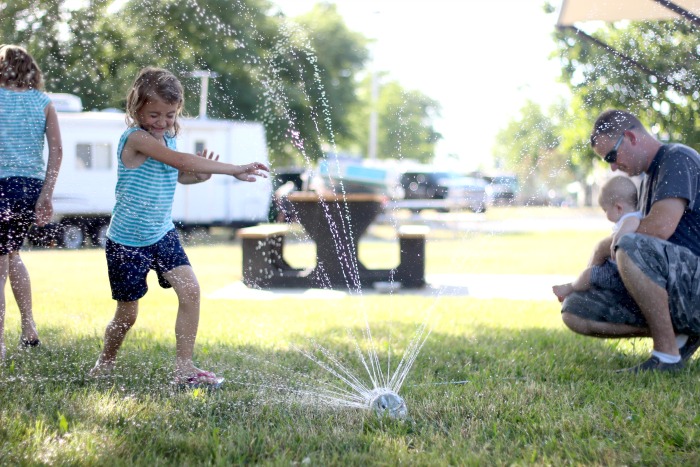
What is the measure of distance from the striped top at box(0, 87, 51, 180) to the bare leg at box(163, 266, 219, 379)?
1.00m

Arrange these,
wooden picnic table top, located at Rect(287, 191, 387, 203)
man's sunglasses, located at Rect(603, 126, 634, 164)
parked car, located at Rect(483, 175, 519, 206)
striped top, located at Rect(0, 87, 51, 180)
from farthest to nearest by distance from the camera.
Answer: wooden picnic table top, located at Rect(287, 191, 387, 203) < parked car, located at Rect(483, 175, 519, 206) < striped top, located at Rect(0, 87, 51, 180) < man's sunglasses, located at Rect(603, 126, 634, 164)

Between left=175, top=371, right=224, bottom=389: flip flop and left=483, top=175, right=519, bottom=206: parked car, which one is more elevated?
left=483, top=175, right=519, bottom=206: parked car

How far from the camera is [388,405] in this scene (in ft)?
9.18

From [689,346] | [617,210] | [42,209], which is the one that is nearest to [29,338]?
[42,209]

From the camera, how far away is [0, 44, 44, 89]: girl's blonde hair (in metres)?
3.54

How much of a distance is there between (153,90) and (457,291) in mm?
4851

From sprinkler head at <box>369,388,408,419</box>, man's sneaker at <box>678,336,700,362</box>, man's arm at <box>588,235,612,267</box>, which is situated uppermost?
man's arm at <box>588,235,612,267</box>

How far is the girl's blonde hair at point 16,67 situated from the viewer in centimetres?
354

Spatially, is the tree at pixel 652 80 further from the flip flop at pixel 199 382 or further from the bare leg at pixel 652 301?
the flip flop at pixel 199 382

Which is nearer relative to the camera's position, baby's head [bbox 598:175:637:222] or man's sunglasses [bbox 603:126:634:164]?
man's sunglasses [bbox 603:126:634:164]

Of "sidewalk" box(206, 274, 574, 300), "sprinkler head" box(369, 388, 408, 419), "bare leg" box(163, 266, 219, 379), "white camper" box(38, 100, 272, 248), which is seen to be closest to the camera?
"sprinkler head" box(369, 388, 408, 419)

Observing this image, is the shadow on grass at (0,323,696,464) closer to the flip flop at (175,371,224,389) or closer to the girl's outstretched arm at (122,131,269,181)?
the flip flop at (175,371,224,389)

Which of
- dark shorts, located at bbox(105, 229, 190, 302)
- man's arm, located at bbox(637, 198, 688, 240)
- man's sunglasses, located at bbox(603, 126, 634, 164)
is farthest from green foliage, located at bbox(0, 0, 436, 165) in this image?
man's arm, located at bbox(637, 198, 688, 240)

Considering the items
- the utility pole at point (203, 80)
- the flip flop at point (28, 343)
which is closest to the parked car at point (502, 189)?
the utility pole at point (203, 80)
